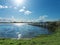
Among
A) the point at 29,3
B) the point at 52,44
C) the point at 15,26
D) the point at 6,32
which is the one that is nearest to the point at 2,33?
the point at 6,32

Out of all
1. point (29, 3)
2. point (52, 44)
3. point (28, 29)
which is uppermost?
point (29, 3)

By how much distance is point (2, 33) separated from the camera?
6762mm

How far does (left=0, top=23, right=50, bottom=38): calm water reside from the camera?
6.72m

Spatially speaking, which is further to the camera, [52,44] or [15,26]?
[15,26]

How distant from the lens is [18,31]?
6.74m

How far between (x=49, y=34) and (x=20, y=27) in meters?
1.40

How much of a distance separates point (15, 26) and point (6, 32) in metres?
0.50

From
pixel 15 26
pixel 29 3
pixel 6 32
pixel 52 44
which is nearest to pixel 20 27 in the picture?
pixel 15 26

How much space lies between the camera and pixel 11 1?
6566mm

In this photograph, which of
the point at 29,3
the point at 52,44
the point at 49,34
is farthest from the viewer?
the point at 49,34

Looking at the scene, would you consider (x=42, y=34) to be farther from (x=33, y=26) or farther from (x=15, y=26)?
(x=15, y=26)

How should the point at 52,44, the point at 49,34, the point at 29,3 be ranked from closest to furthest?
the point at 52,44 → the point at 29,3 → the point at 49,34

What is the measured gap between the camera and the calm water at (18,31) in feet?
22.0

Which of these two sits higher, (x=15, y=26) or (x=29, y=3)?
(x=29, y=3)
